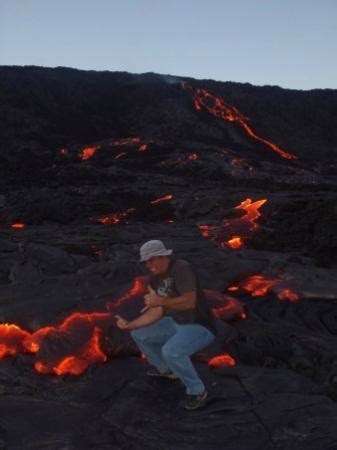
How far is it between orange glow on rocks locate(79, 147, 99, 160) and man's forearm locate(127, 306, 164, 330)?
114ft

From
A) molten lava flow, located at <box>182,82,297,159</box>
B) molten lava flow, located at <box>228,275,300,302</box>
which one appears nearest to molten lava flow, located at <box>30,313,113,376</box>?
molten lava flow, located at <box>228,275,300,302</box>

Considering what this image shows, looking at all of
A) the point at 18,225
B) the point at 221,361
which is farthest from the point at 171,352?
the point at 18,225

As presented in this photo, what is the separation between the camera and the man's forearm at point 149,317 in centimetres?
514

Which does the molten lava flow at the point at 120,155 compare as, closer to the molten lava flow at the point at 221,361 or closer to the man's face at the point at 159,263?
the molten lava flow at the point at 221,361

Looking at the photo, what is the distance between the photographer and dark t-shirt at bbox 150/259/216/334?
16.5 ft

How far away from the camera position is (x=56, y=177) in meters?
33.9

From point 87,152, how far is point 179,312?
118ft

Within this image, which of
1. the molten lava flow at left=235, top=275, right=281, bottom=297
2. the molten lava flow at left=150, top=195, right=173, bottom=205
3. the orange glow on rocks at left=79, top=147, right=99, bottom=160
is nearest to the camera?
the molten lava flow at left=235, top=275, right=281, bottom=297

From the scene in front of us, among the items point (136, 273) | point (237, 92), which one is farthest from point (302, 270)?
point (237, 92)

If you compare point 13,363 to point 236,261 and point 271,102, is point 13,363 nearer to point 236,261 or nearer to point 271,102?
point 236,261

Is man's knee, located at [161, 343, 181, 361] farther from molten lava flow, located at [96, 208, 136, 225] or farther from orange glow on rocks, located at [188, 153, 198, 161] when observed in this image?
orange glow on rocks, located at [188, 153, 198, 161]

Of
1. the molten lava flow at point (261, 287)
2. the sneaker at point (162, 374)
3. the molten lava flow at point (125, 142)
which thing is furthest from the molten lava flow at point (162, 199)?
the sneaker at point (162, 374)

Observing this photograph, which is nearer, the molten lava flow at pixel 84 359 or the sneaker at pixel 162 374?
the sneaker at pixel 162 374

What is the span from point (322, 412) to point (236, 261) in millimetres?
6305
